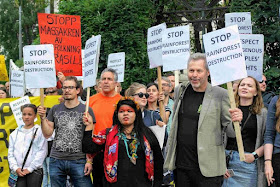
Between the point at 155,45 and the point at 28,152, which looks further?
the point at 155,45

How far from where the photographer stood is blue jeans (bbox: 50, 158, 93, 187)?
6535mm

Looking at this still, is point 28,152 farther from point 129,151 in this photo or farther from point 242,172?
point 242,172

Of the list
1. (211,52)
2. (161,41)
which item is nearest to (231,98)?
(211,52)

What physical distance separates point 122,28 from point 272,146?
7.23 meters

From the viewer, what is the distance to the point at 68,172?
6602mm

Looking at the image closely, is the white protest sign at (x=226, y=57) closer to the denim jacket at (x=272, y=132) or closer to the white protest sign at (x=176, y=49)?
the denim jacket at (x=272, y=132)

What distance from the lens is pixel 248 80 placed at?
6434mm

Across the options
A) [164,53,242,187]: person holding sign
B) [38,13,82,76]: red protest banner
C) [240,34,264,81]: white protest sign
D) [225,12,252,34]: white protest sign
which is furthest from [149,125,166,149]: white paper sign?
[225,12,252,34]: white protest sign

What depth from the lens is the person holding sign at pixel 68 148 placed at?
654 cm

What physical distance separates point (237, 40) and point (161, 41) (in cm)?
307

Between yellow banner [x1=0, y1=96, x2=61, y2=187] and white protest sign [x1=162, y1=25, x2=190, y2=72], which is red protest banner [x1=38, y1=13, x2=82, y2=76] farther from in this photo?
white protest sign [x1=162, y1=25, x2=190, y2=72]

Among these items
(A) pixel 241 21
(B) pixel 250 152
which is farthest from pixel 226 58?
(A) pixel 241 21

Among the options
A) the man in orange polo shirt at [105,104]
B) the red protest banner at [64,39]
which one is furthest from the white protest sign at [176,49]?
the red protest banner at [64,39]

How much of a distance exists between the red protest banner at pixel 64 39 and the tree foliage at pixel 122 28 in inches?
165
